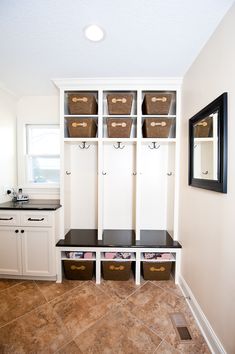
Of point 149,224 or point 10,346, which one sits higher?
point 149,224

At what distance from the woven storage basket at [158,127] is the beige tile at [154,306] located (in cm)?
Answer: 178

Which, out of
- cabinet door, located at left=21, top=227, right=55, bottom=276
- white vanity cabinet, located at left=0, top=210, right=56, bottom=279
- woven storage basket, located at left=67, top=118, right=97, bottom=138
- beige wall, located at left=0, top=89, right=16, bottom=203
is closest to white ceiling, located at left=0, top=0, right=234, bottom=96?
beige wall, located at left=0, top=89, right=16, bottom=203

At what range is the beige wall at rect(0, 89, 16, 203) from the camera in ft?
7.21

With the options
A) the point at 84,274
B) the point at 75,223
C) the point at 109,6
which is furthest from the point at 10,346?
the point at 109,6

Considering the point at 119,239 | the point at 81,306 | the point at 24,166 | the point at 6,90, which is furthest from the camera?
the point at 24,166

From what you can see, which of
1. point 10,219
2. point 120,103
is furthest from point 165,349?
point 120,103

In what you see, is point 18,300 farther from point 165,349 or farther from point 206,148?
point 206,148

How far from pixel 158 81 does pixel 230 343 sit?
7.90 ft

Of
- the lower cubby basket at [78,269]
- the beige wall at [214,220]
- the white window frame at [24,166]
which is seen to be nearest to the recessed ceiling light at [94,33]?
the beige wall at [214,220]

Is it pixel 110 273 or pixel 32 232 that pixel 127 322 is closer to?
pixel 110 273

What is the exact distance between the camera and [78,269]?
198cm

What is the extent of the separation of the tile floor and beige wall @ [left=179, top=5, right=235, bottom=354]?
1.05 ft

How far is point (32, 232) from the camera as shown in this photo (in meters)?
1.94

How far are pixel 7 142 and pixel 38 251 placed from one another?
1524mm
